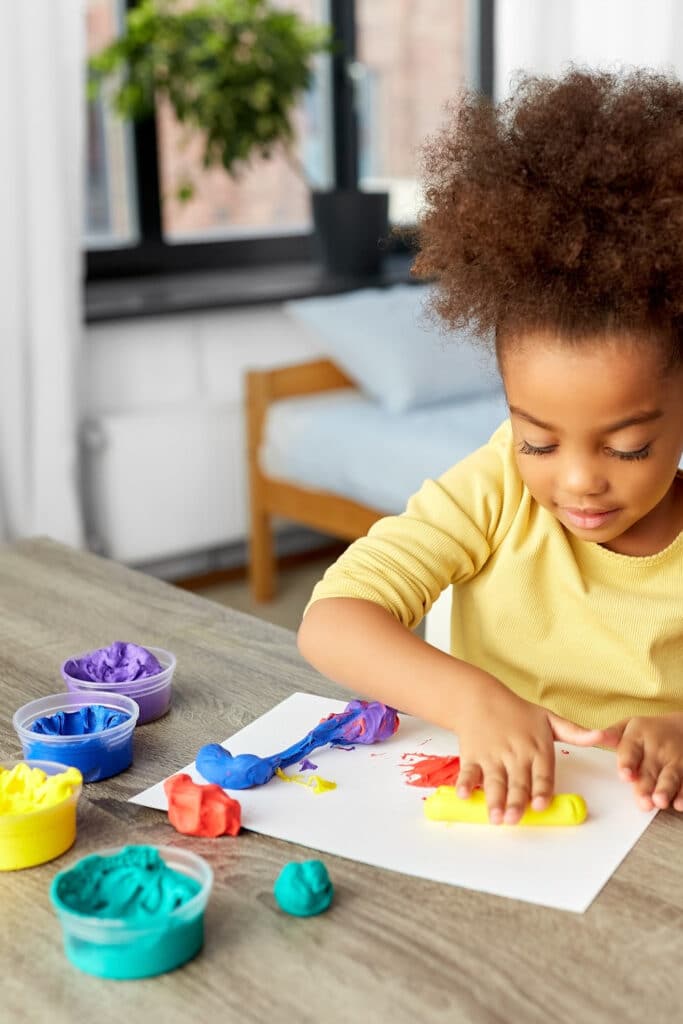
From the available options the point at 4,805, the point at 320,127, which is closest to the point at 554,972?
the point at 4,805

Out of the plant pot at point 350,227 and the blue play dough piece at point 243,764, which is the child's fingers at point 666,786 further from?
the plant pot at point 350,227

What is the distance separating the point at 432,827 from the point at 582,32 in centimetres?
311

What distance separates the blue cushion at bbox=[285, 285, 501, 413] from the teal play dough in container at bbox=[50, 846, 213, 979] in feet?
7.48

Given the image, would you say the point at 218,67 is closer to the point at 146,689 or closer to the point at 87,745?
the point at 146,689

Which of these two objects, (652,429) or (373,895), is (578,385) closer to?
(652,429)

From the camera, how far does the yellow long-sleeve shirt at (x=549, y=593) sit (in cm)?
110

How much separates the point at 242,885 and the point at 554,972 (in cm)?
Result: 20

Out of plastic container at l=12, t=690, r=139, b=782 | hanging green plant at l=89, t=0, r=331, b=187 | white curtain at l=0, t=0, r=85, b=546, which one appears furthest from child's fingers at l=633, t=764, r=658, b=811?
hanging green plant at l=89, t=0, r=331, b=187

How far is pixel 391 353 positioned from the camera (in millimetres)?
2994

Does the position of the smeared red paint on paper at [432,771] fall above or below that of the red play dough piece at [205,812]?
below

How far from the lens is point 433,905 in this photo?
735mm

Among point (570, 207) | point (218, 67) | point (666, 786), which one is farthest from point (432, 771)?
point (218, 67)

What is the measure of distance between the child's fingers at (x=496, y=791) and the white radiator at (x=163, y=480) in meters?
2.32

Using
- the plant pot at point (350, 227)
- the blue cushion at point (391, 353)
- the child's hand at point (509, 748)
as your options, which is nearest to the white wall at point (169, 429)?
the blue cushion at point (391, 353)
